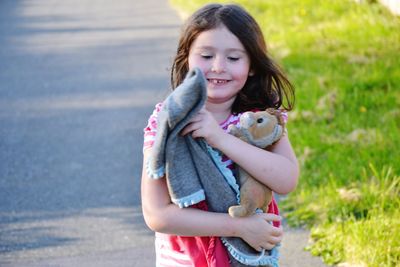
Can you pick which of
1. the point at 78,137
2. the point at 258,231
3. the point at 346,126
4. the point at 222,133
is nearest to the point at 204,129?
the point at 222,133

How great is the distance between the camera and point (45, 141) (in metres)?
6.45

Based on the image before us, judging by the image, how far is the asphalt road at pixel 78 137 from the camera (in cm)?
443

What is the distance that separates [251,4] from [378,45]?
4278mm

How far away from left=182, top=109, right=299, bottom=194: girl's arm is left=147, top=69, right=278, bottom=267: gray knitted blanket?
46 mm

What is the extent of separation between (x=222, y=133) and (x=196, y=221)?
0.95 feet

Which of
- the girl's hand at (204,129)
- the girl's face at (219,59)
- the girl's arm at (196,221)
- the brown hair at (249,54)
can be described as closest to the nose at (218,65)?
the girl's face at (219,59)

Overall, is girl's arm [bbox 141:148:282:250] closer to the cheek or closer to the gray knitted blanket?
the gray knitted blanket

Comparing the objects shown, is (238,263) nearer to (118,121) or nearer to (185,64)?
(185,64)

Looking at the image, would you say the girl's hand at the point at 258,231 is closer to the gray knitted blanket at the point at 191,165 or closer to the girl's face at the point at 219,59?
the gray knitted blanket at the point at 191,165

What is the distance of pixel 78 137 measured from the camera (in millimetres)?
6555

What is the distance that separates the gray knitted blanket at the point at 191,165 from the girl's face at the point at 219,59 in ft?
0.81

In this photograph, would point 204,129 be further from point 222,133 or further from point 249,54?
point 249,54

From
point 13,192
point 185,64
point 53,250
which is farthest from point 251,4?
point 185,64

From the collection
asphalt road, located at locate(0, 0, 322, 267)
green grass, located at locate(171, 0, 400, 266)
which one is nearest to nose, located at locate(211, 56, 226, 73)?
green grass, located at locate(171, 0, 400, 266)
